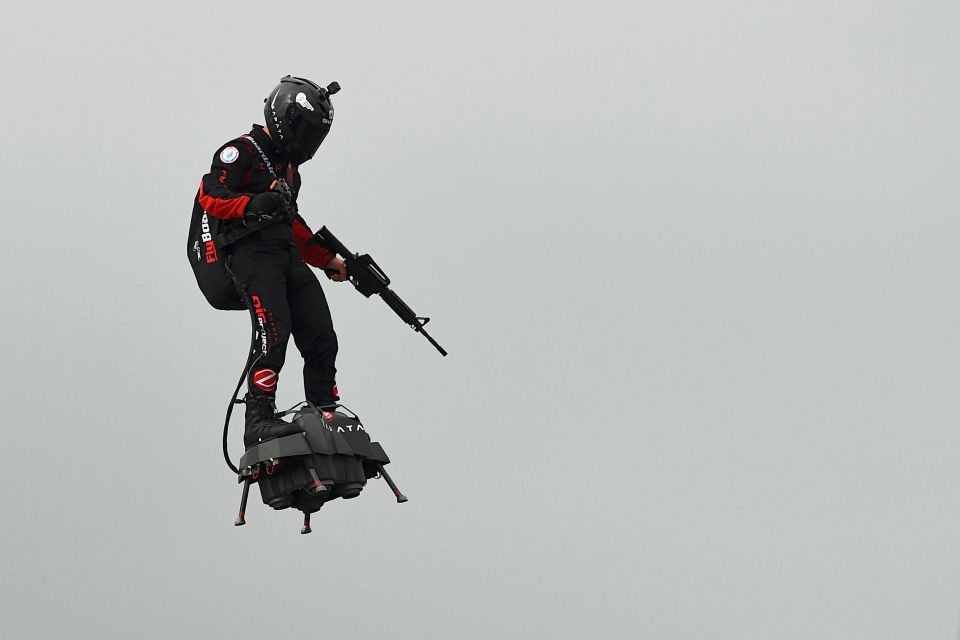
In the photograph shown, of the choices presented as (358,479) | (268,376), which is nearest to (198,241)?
(268,376)

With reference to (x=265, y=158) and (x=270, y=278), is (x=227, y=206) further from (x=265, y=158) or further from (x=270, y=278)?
(x=270, y=278)

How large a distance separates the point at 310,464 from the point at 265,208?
263 centimetres

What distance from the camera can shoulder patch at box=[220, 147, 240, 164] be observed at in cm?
1808

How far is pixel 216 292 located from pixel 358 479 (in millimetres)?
2496

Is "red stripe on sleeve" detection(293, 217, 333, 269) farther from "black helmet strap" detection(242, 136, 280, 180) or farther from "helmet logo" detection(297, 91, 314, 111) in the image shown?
"helmet logo" detection(297, 91, 314, 111)

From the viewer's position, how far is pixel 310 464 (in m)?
17.8

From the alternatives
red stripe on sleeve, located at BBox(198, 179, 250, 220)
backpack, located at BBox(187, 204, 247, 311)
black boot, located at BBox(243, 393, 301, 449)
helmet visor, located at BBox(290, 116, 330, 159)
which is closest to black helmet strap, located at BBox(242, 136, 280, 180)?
helmet visor, located at BBox(290, 116, 330, 159)

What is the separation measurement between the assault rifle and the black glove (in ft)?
4.70

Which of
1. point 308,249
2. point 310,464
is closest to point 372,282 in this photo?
point 308,249

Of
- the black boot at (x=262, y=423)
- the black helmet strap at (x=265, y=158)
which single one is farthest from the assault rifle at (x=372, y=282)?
the black boot at (x=262, y=423)

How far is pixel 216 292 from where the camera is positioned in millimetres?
18625

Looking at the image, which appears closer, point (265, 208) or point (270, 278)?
point (265, 208)

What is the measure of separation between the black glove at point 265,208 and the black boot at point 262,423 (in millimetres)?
1803

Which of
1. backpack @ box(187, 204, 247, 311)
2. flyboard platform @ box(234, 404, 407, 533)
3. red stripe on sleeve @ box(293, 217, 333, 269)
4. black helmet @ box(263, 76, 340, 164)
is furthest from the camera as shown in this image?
red stripe on sleeve @ box(293, 217, 333, 269)
